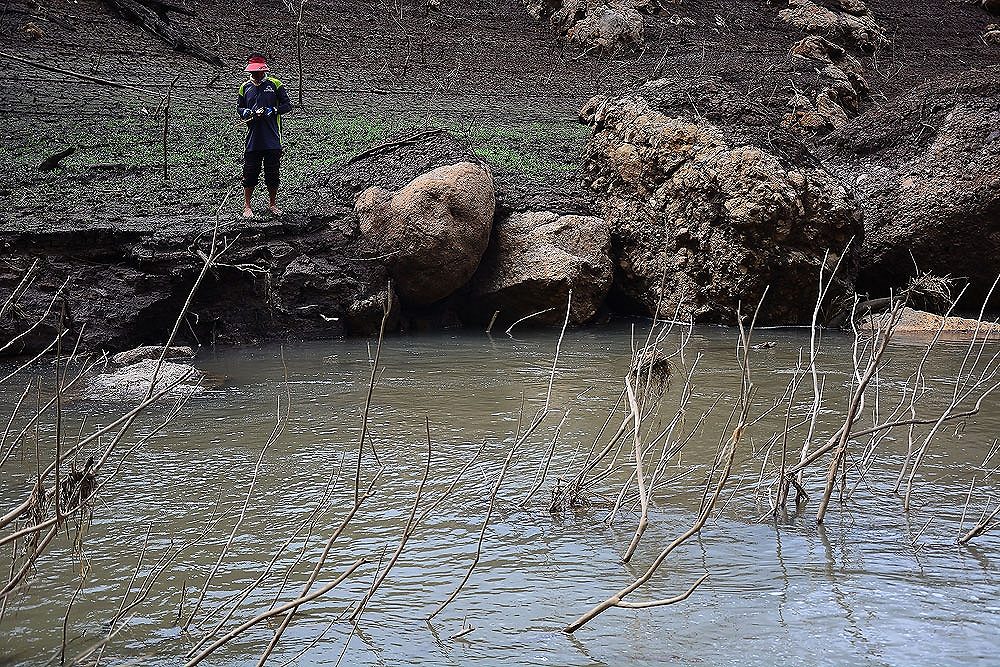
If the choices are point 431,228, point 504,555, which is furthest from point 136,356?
point 504,555

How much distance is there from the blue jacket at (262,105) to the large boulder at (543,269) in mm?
2383

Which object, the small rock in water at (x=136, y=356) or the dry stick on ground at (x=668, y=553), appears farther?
the small rock in water at (x=136, y=356)

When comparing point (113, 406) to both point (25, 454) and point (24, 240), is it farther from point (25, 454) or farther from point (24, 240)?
point (24, 240)

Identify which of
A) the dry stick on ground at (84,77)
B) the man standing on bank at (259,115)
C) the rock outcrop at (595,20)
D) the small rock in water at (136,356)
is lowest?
the small rock in water at (136,356)

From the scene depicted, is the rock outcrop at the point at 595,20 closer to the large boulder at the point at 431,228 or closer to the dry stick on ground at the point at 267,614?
the large boulder at the point at 431,228

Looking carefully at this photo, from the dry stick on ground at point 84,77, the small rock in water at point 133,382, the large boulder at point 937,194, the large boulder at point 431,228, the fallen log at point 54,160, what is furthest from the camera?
the dry stick on ground at point 84,77

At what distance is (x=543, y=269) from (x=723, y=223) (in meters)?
1.83

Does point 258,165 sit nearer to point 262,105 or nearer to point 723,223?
point 262,105

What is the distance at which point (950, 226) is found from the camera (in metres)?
10.1

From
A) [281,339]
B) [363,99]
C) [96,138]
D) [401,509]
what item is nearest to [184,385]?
[281,339]

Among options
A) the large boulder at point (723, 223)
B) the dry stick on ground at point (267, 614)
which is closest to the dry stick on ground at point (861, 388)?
the dry stick on ground at point (267, 614)

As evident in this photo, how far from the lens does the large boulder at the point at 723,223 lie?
31.2 ft

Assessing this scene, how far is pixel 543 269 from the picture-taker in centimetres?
941

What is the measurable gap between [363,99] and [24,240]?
754 cm
